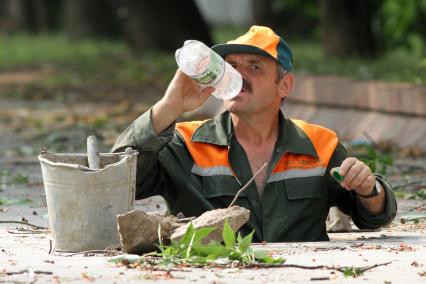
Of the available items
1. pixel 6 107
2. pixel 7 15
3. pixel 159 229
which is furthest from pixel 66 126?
pixel 7 15

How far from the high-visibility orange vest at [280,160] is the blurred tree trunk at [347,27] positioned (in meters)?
11.9

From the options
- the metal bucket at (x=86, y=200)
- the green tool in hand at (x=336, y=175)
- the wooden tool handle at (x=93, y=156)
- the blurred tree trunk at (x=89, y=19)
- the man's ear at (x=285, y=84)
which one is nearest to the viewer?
the metal bucket at (x=86, y=200)

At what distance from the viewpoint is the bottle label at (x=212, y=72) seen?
6.14 m

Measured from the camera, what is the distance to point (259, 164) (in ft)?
21.9

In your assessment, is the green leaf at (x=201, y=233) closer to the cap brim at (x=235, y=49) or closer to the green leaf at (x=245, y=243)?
the green leaf at (x=245, y=243)

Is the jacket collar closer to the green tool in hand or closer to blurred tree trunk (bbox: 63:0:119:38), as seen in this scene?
the green tool in hand

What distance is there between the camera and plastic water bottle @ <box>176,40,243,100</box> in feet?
20.1

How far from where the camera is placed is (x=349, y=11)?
1861 centimetres

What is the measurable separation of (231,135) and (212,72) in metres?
0.59

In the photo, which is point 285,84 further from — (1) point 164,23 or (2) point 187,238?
(1) point 164,23

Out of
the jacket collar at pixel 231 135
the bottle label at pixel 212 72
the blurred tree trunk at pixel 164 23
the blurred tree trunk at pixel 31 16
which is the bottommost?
the blurred tree trunk at pixel 31 16

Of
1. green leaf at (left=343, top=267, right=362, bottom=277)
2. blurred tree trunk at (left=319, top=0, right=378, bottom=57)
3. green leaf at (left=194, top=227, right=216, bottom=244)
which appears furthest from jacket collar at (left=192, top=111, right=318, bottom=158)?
blurred tree trunk at (left=319, top=0, right=378, bottom=57)

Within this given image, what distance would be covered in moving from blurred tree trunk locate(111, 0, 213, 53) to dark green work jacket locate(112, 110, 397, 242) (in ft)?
50.7

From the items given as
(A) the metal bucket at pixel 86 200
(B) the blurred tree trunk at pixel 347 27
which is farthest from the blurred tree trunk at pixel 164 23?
(A) the metal bucket at pixel 86 200
